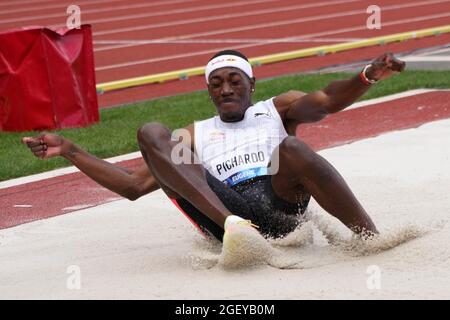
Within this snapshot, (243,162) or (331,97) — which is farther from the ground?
(331,97)

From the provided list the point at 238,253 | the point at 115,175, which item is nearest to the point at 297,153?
the point at 238,253

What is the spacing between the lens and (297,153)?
16.8 feet

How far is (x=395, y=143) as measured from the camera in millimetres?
8461

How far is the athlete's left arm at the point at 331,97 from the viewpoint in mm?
5195

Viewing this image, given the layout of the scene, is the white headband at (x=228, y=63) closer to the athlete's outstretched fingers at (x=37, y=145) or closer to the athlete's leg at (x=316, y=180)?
the athlete's leg at (x=316, y=180)

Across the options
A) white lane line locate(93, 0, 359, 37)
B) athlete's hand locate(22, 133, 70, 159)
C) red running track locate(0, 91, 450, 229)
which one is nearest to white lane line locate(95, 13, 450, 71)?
white lane line locate(93, 0, 359, 37)

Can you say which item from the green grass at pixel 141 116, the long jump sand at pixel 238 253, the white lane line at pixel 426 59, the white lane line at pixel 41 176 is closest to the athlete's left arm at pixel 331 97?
the long jump sand at pixel 238 253

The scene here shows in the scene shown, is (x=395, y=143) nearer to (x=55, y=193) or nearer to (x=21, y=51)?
(x=55, y=193)

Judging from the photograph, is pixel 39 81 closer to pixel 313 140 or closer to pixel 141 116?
pixel 141 116

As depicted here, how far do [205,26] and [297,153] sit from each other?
1320 cm

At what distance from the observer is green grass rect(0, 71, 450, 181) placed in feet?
28.8

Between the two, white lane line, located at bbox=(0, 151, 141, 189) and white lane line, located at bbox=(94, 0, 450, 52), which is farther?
white lane line, located at bbox=(94, 0, 450, 52)

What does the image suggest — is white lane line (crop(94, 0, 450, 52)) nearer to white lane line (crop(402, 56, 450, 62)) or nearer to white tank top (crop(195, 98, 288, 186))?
white lane line (crop(402, 56, 450, 62))
